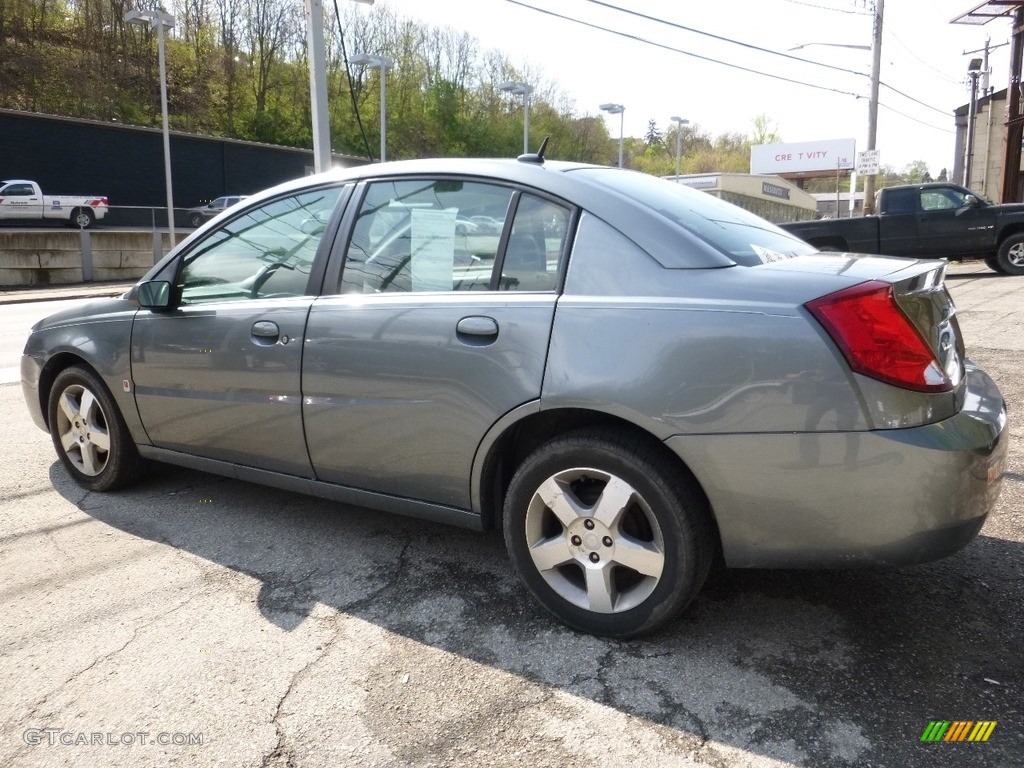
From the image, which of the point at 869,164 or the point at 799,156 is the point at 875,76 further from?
the point at 799,156

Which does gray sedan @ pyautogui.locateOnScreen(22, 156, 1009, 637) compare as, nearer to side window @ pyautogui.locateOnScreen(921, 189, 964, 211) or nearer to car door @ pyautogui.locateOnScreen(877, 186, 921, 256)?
car door @ pyautogui.locateOnScreen(877, 186, 921, 256)

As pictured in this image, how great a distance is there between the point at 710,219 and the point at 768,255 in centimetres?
25

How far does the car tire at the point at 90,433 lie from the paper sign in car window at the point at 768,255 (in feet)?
9.98

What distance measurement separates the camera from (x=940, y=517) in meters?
2.30

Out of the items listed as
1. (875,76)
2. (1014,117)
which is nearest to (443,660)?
(875,76)

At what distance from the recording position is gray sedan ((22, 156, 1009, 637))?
2.33 metres

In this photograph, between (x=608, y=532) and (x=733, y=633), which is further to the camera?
(x=733, y=633)

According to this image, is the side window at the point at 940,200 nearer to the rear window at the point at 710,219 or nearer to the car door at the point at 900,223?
the car door at the point at 900,223

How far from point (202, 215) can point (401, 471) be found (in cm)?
3290

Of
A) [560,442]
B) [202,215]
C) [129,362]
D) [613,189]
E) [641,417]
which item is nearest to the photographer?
[641,417]

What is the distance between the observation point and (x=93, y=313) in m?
4.11

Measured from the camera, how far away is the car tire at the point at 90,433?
13.4 ft

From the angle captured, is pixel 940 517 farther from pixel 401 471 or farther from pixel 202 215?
pixel 202 215

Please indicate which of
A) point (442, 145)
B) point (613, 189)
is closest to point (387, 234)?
point (613, 189)
